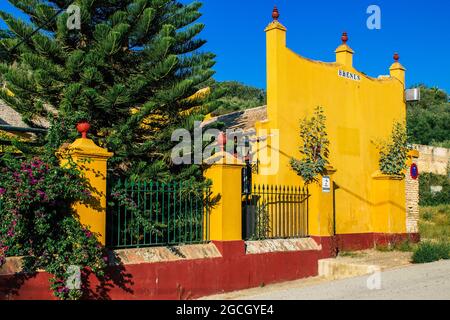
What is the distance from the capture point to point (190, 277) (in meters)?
9.78

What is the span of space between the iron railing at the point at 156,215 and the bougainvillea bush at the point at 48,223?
32.0 inches

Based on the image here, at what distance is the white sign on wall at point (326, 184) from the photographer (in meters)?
13.6

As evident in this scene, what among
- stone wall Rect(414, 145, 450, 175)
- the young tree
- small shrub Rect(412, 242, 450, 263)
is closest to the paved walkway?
small shrub Rect(412, 242, 450, 263)

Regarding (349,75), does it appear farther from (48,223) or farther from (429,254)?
(48,223)

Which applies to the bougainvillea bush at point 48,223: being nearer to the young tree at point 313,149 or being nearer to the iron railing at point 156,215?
the iron railing at point 156,215

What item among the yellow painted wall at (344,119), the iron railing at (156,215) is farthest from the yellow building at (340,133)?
the iron railing at (156,215)

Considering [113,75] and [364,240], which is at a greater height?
[113,75]

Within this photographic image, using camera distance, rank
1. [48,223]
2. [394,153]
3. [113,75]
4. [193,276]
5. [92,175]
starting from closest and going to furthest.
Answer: [48,223] → [92,175] → [193,276] → [113,75] → [394,153]

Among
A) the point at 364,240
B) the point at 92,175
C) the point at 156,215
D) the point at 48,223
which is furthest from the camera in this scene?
the point at 364,240

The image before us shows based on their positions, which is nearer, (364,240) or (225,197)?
(225,197)

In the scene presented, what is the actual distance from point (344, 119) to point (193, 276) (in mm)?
7768

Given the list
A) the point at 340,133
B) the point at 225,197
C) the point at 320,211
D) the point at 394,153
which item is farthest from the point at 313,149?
the point at 225,197

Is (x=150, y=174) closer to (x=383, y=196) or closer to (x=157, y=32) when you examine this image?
(x=157, y=32)

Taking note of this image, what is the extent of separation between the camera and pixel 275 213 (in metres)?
12.6
